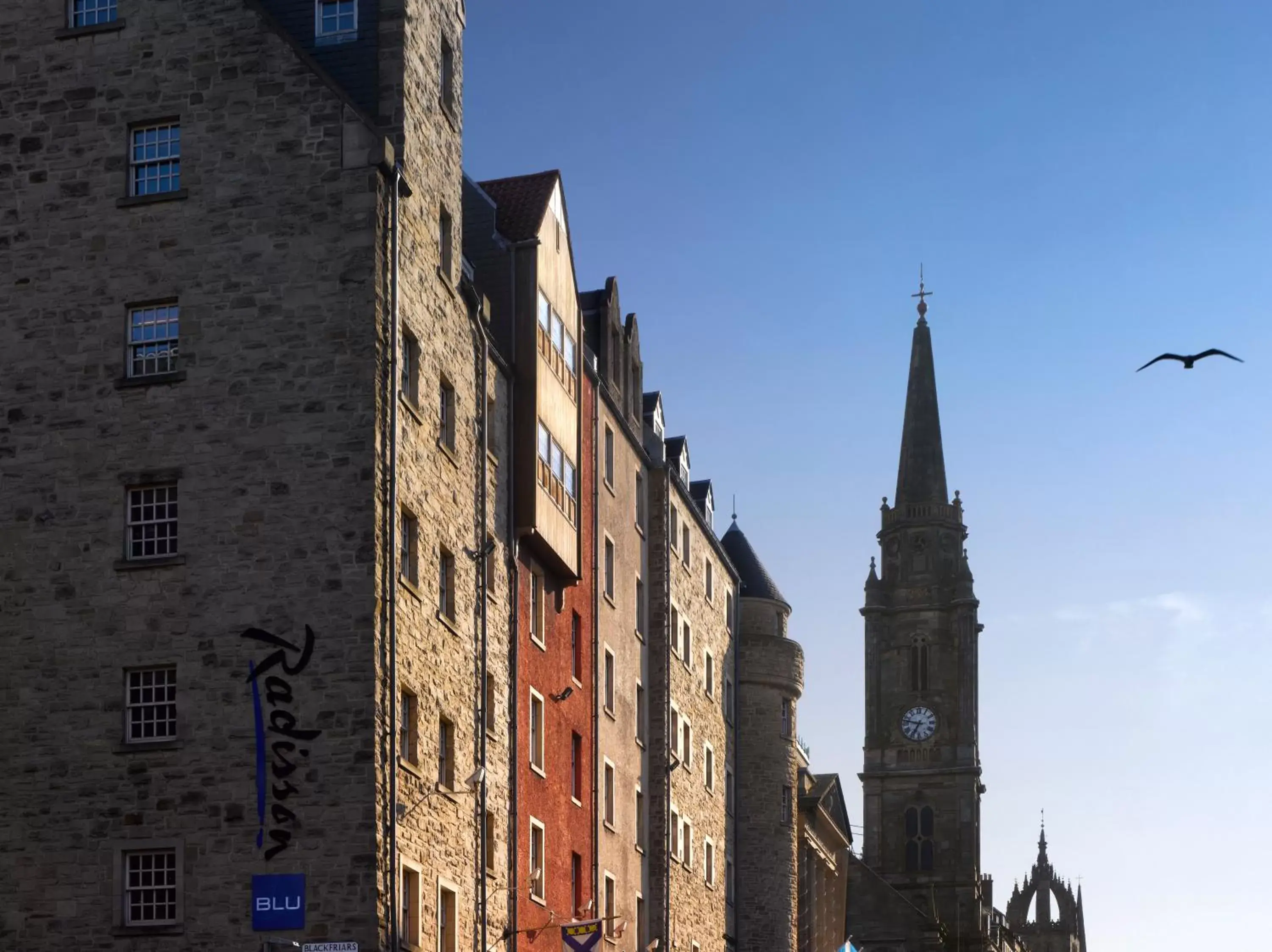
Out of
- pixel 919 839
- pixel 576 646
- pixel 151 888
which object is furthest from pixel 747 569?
pixel 919 839

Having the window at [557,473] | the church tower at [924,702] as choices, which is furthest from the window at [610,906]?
the church tower at [924,702]

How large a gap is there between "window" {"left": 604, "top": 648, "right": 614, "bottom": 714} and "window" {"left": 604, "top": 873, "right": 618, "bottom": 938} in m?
4.36

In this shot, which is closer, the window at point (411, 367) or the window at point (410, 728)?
the window at point (410, 728)

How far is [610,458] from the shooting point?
59.7 meters

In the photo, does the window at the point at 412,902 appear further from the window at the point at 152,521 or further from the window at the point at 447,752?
the window at the point at 152,521

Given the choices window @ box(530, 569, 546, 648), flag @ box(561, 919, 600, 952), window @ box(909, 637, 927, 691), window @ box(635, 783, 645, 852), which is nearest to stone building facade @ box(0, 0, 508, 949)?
flag @ box(561, 919, 600, 952)

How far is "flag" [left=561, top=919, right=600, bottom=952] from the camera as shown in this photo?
46.3 meters

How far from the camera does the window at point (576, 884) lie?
52.6m

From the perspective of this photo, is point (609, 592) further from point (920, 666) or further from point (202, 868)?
point (920, 666)

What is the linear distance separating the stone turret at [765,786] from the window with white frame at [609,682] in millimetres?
18689

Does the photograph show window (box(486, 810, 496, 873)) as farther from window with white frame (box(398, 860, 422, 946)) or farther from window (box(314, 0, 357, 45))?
window (box(314, 0, 357, 45))

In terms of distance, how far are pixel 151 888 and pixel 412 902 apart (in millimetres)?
4751

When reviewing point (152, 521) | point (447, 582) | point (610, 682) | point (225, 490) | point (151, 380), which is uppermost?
point (151, 380)

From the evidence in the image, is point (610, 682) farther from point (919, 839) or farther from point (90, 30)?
point (919, 839)
